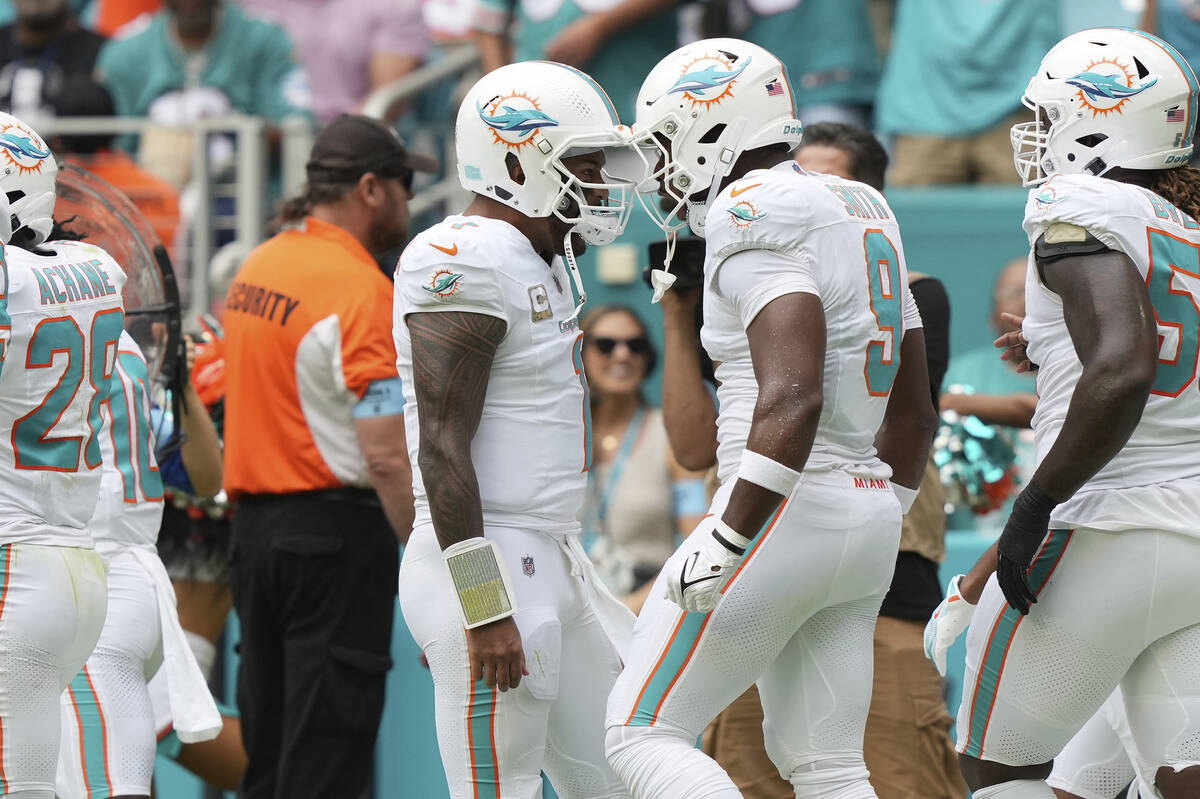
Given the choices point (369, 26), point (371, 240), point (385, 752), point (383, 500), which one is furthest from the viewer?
point (369, 26)

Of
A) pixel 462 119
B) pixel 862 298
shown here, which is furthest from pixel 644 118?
pixel 862 298

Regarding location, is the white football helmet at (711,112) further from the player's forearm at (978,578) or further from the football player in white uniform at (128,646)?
the football player in white uniform at (128,646)

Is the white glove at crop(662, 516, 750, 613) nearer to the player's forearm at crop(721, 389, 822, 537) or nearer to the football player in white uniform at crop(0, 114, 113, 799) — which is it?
the player's forearm at crop(721, 389, 822, 537)

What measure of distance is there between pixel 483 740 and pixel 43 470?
4.11ft

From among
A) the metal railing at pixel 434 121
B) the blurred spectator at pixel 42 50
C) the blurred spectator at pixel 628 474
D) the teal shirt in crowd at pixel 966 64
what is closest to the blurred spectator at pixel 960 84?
the teal shirt in crowd at pixel 966 64

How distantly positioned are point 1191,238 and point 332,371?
8.87ft

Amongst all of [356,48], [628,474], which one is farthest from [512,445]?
[356,48]

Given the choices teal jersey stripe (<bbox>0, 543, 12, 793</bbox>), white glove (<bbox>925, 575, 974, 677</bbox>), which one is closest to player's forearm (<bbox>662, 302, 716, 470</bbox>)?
white glove (<bbox>925, 575, 974, 677</bbox>)

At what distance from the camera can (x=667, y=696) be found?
13.2 feet

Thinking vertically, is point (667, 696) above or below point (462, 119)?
below

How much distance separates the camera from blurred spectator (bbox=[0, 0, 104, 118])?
9.98 metres

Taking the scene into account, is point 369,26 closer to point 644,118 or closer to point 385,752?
point 385,752

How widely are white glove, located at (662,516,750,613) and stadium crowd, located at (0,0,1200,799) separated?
30 millimetres

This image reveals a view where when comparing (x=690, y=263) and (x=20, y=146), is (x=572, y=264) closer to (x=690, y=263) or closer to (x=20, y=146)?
(x=690, y=263)
